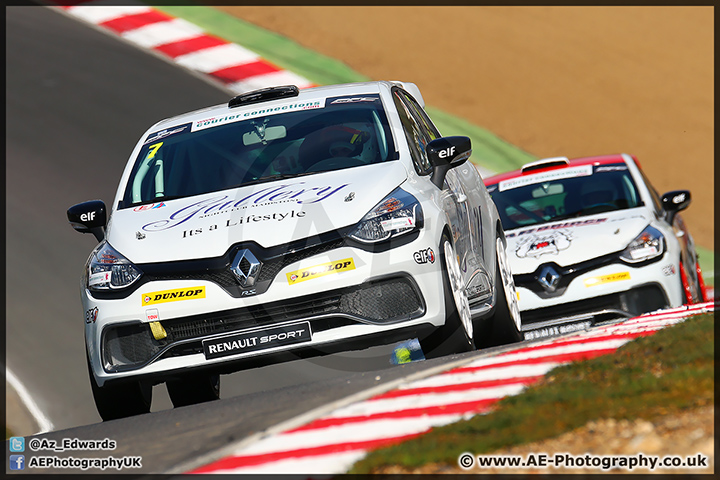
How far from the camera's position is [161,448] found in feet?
15.0

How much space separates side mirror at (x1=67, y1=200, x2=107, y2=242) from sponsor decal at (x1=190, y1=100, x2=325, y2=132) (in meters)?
0.90

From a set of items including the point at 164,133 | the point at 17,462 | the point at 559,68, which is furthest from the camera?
the point at 559,68

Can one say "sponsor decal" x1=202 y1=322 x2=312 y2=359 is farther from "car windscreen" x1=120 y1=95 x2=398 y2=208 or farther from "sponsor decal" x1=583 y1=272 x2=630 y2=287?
"sponsor decal" x1=583 y1=272 x2=630 y2=287

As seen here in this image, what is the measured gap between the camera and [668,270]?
8391mm

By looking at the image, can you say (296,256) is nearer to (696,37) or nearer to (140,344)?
(140,344)

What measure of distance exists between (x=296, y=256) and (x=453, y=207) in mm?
1348

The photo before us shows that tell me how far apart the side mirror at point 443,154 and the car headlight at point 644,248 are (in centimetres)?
246

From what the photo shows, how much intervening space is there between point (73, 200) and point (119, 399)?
742 centimetres

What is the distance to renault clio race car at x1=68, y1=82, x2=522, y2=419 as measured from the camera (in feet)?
18.3

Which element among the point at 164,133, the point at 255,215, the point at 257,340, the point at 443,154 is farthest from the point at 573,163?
the point at 257,340

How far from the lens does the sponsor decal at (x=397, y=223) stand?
5676 millimetres

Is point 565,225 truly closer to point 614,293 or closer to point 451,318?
point 614,293

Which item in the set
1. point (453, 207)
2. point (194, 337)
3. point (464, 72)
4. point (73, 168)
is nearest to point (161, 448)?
point (194, 337)

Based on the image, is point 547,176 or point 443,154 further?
point 547,176
